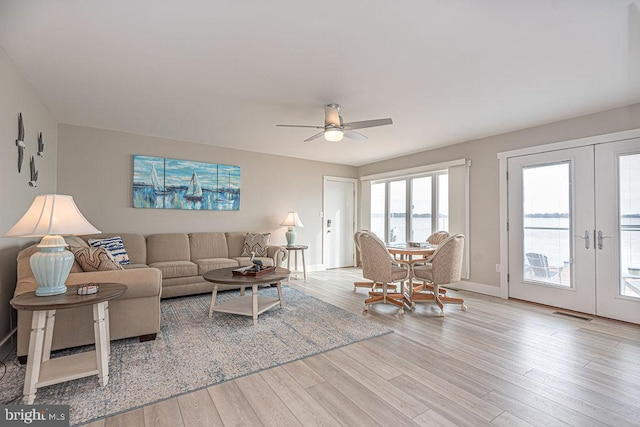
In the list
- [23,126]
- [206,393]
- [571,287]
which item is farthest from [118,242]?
[571,287]

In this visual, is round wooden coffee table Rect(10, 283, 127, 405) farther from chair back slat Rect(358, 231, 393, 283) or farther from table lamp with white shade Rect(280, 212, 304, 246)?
table lamp with white shade Rect(280, 212, 304, 246)

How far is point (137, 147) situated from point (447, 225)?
5275 millimetres

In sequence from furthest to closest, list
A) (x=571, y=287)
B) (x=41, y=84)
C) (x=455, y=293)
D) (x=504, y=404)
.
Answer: (x=455, y=293) < (x=571, y=287) < (x=41, y=84) < (x=504, y=404)

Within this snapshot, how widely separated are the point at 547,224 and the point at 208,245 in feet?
16.4

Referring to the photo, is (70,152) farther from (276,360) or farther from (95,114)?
(276,360)

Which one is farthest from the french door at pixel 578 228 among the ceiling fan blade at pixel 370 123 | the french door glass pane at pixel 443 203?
the ceiling fan blade at pixel 370 123

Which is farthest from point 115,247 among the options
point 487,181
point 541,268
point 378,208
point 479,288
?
point 541,268

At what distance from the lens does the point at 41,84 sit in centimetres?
297

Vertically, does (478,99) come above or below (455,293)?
above

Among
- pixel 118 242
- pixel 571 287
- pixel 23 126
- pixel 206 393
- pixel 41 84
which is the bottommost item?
pixel 206 393

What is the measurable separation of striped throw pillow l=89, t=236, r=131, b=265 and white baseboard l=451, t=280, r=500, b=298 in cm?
507

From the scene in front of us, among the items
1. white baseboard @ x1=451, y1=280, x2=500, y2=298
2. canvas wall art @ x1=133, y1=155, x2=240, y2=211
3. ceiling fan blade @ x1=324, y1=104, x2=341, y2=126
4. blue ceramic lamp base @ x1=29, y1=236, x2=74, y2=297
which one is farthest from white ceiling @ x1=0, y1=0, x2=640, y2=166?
white baseboard @ x1=451, y1=280, x2=500, y2=298

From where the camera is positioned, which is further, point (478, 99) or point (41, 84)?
point (478, 99)

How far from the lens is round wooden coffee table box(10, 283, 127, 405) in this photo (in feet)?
5.87
